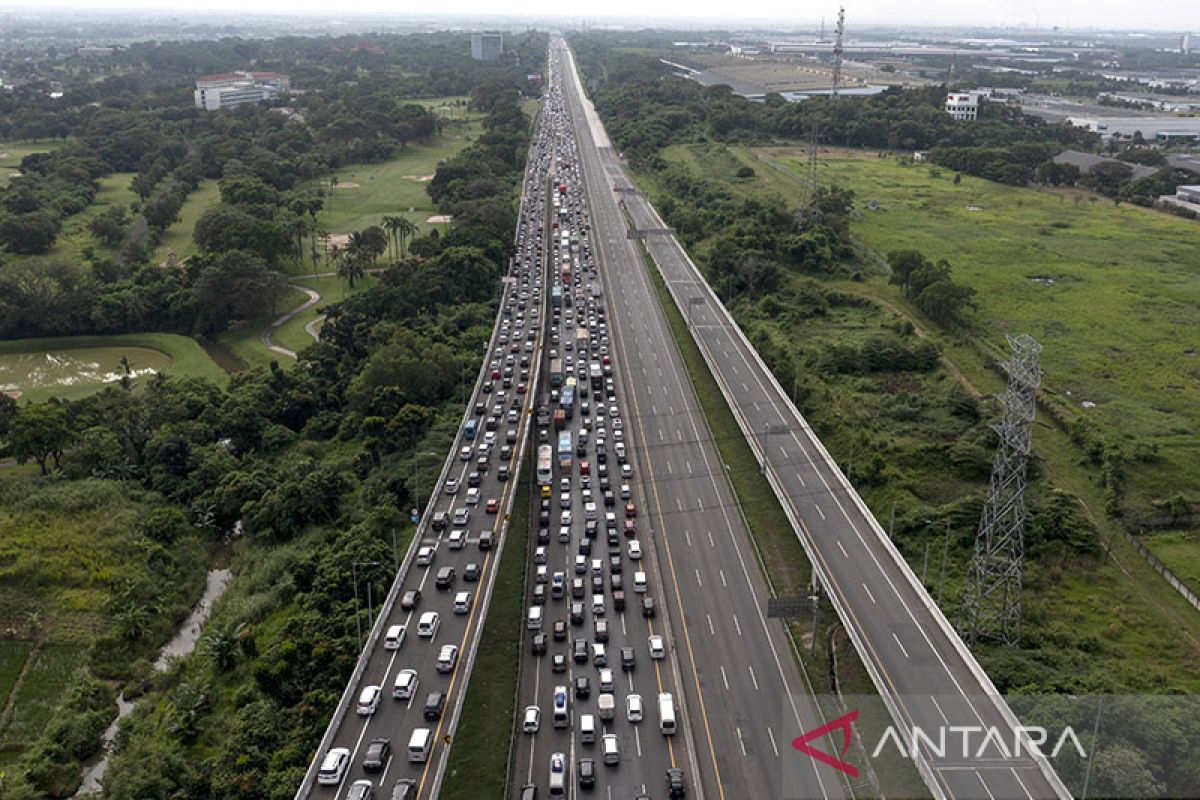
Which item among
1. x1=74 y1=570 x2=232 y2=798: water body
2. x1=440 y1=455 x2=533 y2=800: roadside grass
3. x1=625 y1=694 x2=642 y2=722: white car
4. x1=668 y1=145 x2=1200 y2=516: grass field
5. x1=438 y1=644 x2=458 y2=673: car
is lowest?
x1=74 y1=570 x2=232 y2=798: water body

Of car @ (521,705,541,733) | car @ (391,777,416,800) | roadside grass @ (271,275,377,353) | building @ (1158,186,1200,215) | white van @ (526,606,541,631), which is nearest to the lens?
car @ (391,777,416,800)

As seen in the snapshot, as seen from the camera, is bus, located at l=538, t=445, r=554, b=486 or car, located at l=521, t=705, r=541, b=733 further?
bus, located at l=538, t=445, r=554, b=486

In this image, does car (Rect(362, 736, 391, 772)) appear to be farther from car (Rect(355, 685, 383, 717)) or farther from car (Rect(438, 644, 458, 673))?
car (Rect(438, 644, 458, 673))

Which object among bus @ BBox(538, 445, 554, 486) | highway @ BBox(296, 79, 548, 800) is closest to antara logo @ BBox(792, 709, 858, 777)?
highway @ BBox(296, 79, 548, 800)

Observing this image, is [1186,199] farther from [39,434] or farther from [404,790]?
[39,434]

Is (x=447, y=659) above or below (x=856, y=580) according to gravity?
below

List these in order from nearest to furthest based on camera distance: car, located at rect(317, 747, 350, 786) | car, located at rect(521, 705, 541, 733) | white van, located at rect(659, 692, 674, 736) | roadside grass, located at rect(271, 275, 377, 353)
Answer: car, located at rect(317, 747, 350, 786), white van, located at rect(659, 692, 674, 736), car, located at rect(521, 705, 541, 733), roadside grass, located at rect(271, 275, 377, 353)

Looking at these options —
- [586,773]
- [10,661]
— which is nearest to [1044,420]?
[586,773]

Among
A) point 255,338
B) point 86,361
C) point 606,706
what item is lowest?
point 606,706
